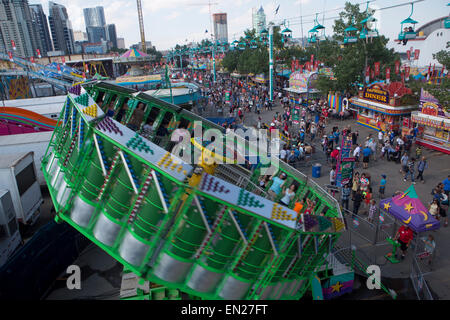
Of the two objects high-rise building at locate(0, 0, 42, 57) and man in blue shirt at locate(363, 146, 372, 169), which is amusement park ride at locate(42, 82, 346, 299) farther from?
high-rise building at locate(0, 0, 42, 57)

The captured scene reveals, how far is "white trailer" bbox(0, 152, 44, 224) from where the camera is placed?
37.4 feet

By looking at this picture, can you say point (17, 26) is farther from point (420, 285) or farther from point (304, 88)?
point (420, 285)

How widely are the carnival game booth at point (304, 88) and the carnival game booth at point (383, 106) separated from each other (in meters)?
7.30

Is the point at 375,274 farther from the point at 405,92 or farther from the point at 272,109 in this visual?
the point at 272,109

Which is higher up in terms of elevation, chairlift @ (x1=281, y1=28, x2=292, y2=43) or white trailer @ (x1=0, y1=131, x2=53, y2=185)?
chairlift @ (x1=281, y1=28, x2=292, y2=43)

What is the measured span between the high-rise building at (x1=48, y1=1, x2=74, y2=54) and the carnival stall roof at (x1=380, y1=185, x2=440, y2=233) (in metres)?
175

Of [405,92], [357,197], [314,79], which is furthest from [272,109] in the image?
[357,197]

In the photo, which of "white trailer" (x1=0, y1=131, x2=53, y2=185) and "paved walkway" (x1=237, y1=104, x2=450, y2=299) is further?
"white trailer" (x1=0, y1=131, x2=53, y2=185)

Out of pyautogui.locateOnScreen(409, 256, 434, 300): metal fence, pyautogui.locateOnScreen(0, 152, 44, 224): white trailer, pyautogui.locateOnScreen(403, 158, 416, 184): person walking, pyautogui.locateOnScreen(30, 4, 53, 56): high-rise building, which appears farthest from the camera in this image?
pyautogui.locateOnScreen(30, 4, 53, 56): high-rise building

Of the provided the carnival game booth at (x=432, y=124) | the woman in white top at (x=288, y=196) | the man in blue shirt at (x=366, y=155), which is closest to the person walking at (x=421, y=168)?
the man in blue shirt at (x=366, y=155)

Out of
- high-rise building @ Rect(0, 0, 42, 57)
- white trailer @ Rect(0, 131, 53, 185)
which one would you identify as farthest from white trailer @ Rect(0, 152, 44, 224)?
high-rise building @ Rect(0, 0, 42, 57)

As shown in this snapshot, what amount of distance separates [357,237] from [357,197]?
165 cm

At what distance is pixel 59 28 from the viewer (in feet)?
532

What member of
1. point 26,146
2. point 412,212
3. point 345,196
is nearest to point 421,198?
point 345,196
